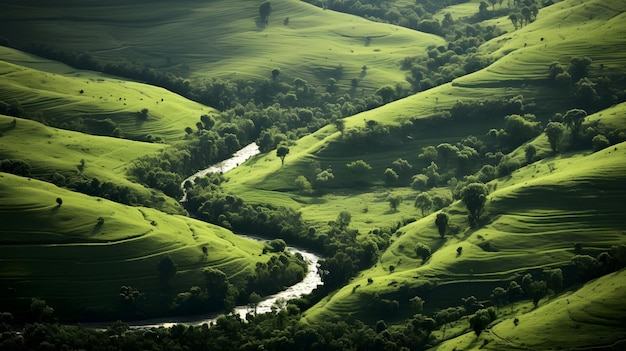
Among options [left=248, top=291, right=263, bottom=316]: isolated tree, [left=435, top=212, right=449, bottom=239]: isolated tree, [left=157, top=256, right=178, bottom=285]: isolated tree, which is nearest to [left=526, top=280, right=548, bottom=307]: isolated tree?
[left=435, top=212, right=449, bottom=239]: isolated tree

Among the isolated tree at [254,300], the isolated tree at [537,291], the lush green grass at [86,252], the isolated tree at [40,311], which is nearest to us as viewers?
the isolated tree at [537,291]

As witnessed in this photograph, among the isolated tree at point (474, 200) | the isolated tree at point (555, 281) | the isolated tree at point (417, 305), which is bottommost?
the isolated tree at point (417, 305)

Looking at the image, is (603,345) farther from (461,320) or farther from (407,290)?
(407,290)

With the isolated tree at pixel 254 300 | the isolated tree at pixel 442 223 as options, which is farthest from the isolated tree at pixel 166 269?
the isolated tree at pixel 442 223

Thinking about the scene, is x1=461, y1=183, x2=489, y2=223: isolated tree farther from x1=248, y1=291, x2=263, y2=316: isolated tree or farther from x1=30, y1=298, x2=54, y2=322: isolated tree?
x1=30, y1=298, x2=54, y2=322: isolated tree

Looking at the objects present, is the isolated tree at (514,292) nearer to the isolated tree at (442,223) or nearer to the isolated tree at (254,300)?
the isolated tree at (442,223)

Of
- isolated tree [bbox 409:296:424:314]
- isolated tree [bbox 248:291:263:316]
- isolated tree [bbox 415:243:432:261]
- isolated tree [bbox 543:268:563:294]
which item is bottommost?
isolated tree [bbox 248:291:263:316]

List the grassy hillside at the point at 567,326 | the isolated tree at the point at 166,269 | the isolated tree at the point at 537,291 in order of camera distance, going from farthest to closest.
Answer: the isolated tree at the point at 166,269
the isolated tree at the point at 537,291
the grassy hillside at the point at 567,326
